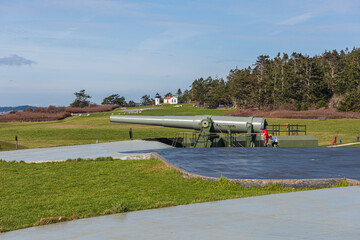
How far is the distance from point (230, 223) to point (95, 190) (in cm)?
500

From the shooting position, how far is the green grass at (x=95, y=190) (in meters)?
7.68

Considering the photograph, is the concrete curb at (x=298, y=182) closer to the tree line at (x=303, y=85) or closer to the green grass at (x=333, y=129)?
the green grass at (x=333, y=129)

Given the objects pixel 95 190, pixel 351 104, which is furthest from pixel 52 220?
pixel 351 104

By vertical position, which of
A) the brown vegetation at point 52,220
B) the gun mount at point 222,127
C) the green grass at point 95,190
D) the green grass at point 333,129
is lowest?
the green grass at point 333,129

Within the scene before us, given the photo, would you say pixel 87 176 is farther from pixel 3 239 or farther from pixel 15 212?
pixel 3 239

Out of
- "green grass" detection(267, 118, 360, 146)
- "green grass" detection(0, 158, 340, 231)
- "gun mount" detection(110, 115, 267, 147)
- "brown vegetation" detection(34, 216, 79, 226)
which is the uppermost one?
"gun mount" detection(110, 115, 267, 147)

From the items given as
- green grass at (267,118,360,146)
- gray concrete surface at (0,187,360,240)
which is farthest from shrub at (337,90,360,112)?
gray concrete surface at (0,187,360,240)

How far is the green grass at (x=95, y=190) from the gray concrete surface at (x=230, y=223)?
59 cm

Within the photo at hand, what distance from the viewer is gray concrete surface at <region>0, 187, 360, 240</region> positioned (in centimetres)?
555

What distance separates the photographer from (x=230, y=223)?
6.21 meters

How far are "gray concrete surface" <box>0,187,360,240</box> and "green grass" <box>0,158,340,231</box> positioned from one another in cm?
59

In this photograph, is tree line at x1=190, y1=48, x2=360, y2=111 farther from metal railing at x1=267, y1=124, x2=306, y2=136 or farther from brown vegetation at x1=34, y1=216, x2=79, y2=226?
brown vegetation at x1=34, y1=216, x2=79, y2=226

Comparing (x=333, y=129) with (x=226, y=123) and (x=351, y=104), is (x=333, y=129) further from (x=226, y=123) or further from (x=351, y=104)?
(x=226, y=123)

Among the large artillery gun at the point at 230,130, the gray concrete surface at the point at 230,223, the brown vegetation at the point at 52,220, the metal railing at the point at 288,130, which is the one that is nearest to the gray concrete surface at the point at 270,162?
the large artillery gun at the point at 230,130
